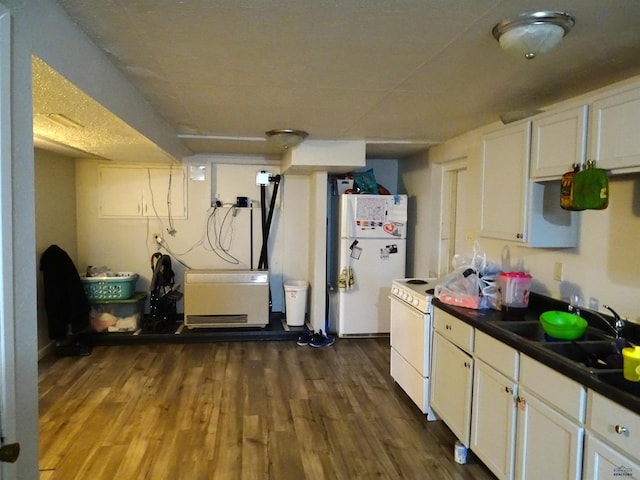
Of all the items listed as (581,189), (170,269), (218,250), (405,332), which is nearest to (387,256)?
(405,332)

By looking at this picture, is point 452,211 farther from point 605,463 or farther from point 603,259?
point 605,463

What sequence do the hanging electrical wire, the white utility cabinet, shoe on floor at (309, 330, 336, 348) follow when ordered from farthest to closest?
the hanging electrical wire, shoe on floor at (309, 330, 336, 348), the white utility cabinet

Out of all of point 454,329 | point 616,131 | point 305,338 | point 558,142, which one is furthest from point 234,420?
point 616,131

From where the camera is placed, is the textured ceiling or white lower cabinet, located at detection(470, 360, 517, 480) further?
white lower cabinet, located at detection(470, 360, 517, 480)

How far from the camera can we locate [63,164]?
191 inches

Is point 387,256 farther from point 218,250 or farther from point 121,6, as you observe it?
point 121,6

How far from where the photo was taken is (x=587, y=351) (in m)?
2.05

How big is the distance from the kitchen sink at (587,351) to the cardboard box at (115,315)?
4257 mm

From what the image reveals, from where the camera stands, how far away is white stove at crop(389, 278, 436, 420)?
3080 mm

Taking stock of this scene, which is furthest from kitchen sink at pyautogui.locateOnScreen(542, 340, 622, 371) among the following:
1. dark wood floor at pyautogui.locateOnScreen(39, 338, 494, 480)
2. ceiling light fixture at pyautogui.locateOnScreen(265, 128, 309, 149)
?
ceiling light fixture at pyautogui.locateOnScreen(265, 128, 309, 149)

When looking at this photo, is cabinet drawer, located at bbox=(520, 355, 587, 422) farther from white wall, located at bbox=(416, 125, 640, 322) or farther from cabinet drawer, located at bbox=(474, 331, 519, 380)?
white wall, located at bbox=(416, 125, 640, 322)

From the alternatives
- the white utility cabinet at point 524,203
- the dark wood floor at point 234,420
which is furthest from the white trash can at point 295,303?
the white utility cabinet at point 524,203

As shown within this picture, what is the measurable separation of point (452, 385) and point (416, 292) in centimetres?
74

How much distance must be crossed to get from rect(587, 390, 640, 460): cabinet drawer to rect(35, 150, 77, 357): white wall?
4678mm
